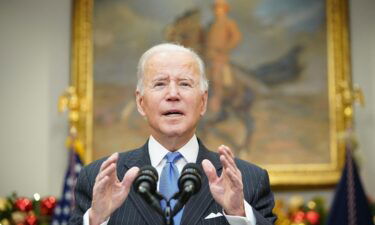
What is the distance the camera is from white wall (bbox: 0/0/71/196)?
6.32 m

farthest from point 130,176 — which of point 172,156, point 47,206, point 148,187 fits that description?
point 47,206

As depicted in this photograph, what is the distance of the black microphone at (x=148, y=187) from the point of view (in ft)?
6.84

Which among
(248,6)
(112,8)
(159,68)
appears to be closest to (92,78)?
(112,8)

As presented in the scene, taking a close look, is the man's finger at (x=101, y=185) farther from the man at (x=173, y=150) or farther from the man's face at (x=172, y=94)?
the man's face at (x=172, y=94)

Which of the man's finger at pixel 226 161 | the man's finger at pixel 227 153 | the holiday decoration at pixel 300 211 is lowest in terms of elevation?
the holiday decoration at pixel 300 211

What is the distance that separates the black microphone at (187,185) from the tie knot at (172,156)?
66 centimetres

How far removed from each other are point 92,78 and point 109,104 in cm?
34

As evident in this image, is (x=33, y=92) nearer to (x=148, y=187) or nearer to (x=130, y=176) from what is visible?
(x=130, y=176)

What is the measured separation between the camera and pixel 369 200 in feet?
20.8

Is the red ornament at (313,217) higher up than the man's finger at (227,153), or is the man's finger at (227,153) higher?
the man's finger at (227,153)

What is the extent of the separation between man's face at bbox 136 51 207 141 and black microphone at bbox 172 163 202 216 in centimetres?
65

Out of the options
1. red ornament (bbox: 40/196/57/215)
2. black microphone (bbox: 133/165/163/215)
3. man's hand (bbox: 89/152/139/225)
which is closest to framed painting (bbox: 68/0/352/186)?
red ornament (bbox: 40/196/57/215)

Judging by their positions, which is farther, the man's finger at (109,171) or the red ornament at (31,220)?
the red ornament at (31,220)

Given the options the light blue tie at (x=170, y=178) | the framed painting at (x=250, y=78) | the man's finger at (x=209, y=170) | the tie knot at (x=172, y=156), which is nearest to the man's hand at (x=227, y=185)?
the man's finger at (x=209, y=170)
